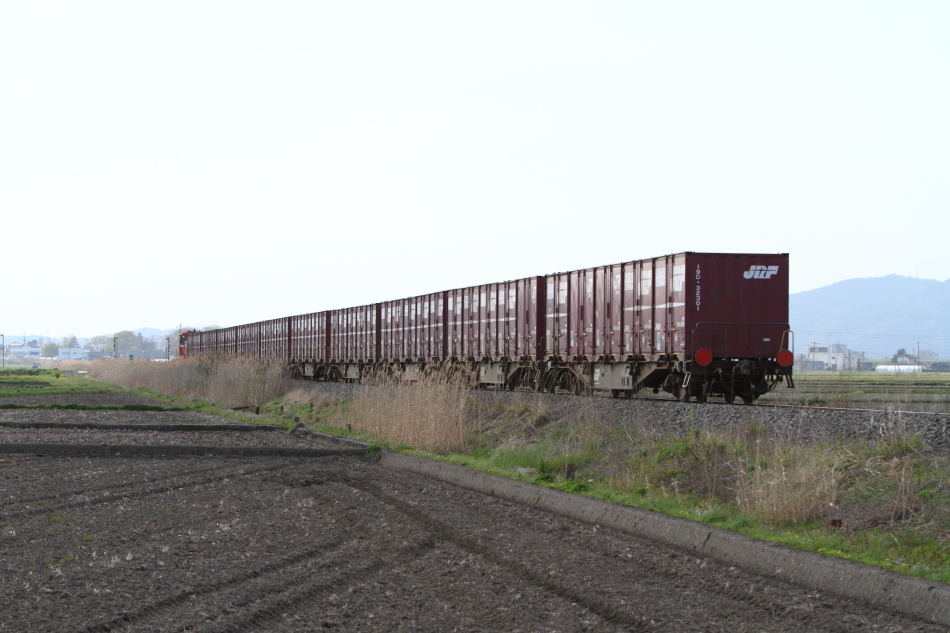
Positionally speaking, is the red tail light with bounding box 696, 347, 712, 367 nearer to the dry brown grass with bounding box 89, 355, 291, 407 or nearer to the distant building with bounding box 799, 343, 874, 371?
the distant building with bounding box 799, 343, 874, 371

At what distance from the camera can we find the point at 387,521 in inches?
305

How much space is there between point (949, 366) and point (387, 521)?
419 feet

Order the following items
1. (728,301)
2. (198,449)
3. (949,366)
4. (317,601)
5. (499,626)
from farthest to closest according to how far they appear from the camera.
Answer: (949,366), (728,301), (198,449), (317,601), (499,626)

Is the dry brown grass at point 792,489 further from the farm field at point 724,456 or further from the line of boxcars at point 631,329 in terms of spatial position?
the line of boxcars at point 631,329

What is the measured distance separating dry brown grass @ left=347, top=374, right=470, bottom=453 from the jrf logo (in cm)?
645

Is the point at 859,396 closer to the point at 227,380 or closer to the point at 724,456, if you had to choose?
the point at 724,456

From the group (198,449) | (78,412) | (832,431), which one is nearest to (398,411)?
(198,449)

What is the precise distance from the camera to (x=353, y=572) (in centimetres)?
580

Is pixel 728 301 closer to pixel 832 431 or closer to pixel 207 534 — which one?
pixel 832 431

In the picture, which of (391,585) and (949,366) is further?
(949,366)

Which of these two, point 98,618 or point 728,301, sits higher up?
point 728,301

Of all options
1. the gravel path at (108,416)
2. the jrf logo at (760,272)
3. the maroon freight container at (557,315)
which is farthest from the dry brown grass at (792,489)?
the gravel path at (108,416)

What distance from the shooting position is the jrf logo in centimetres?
1767

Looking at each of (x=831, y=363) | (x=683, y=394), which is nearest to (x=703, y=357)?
(x=683, y=394)
